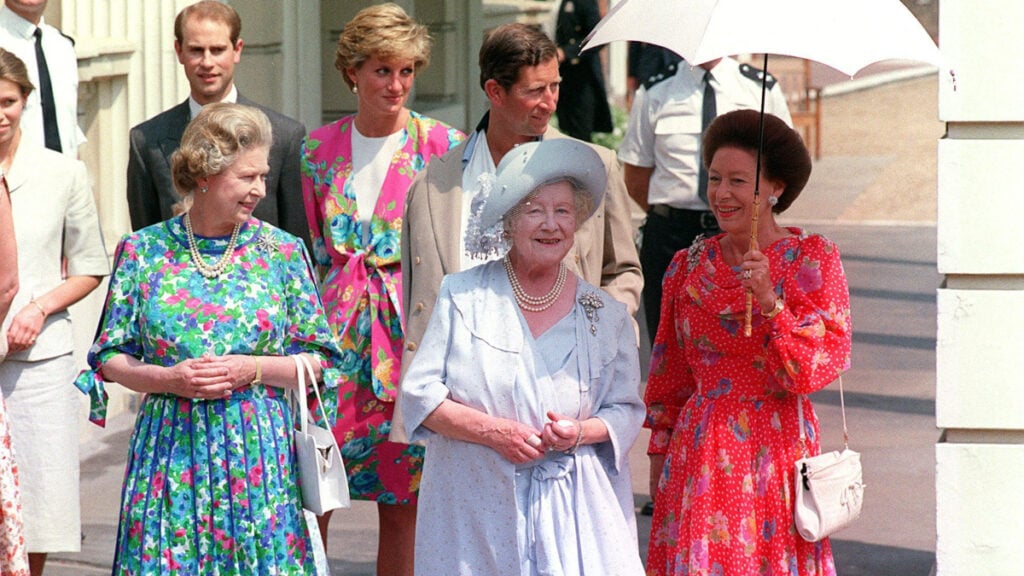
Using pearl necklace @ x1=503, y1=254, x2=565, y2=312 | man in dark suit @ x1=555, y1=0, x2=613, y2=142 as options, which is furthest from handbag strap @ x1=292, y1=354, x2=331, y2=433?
man in dark suit @ x1=555, y1=0, x2=613, y2=142

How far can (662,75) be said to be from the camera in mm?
8172

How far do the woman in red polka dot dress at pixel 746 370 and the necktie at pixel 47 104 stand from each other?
303cm

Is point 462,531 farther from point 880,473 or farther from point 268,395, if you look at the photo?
point 880,473

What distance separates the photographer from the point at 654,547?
5043mm

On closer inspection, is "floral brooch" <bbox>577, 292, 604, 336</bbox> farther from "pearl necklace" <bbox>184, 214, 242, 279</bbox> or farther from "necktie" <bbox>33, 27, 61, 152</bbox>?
"necktie" <bbox>33, 27, 61, 152</bbox>

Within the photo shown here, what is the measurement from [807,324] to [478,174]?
4.05ft

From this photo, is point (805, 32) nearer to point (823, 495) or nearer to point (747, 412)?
point (747, 412)

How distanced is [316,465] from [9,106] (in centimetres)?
164

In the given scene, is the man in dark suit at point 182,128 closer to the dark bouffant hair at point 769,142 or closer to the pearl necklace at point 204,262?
the pearl necklace at point 204,262

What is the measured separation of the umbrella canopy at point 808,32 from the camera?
14.6ft

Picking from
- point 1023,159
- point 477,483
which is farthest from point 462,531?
point 1023,159

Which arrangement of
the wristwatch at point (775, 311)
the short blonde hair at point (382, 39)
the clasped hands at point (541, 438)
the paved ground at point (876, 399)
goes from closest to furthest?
the clasped hands at point (541, 438) → the wristwatch at point (775, 311) → the short blonde hair at point (382, 39) → the paved ground at point (876, 399)

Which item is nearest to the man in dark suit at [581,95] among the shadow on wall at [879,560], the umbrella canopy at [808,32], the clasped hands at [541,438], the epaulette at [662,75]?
the epaulette at [662,75]

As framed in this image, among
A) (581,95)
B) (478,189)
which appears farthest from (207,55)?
(581,95)
